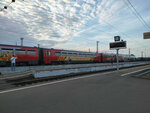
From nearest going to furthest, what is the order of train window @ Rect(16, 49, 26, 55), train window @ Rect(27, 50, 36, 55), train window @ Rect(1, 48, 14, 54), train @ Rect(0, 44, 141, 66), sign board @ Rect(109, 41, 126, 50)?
1. sign board @ Rect(109, 41, 126, 50)
2. train window @ Rect(1, 48, 14, 54)
3. train @ Rect(0, 44, 141, 66)
4. train window @ Rect(16, 49, 26, 55)
5. train window @ Rect(27, 50, 36, 55)

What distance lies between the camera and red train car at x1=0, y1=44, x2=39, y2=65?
15234 mm

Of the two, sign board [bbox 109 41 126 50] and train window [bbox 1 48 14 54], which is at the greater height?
sign board [bbox 109 41 126 50]

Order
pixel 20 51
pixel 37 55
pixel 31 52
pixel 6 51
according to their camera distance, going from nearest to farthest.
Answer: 1. pixel 6 51
2. pixel 20 51
3. pixel 31 52
4. pixel 37 55

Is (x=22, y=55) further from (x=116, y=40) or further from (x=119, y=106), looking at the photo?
(x=119, y=106)

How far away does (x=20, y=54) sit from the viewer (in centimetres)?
1702

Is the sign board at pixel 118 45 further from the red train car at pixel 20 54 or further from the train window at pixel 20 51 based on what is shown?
the train window at pixel 20 51

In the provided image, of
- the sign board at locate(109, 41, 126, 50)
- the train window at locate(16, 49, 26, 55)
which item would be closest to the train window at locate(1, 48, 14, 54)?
the train window at locate(16, 49, 26, 55)

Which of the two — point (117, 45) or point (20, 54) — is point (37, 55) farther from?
point (117, 45)

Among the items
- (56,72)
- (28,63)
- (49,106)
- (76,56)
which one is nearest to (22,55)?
(28,63)

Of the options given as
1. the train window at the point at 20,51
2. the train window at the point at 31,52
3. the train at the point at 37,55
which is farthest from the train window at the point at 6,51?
the train window at the point at 31,52

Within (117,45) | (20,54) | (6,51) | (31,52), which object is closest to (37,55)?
(31,52)

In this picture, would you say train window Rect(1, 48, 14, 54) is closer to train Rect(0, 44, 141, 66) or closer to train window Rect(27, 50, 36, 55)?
train Rect(0, 44, 141, 66)

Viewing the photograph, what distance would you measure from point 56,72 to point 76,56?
→ 16.6 meters

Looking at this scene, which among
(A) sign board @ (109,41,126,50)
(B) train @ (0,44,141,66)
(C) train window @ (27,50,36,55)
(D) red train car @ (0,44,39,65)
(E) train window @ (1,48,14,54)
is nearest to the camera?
(A) sign board @ (109,41,126,50)
